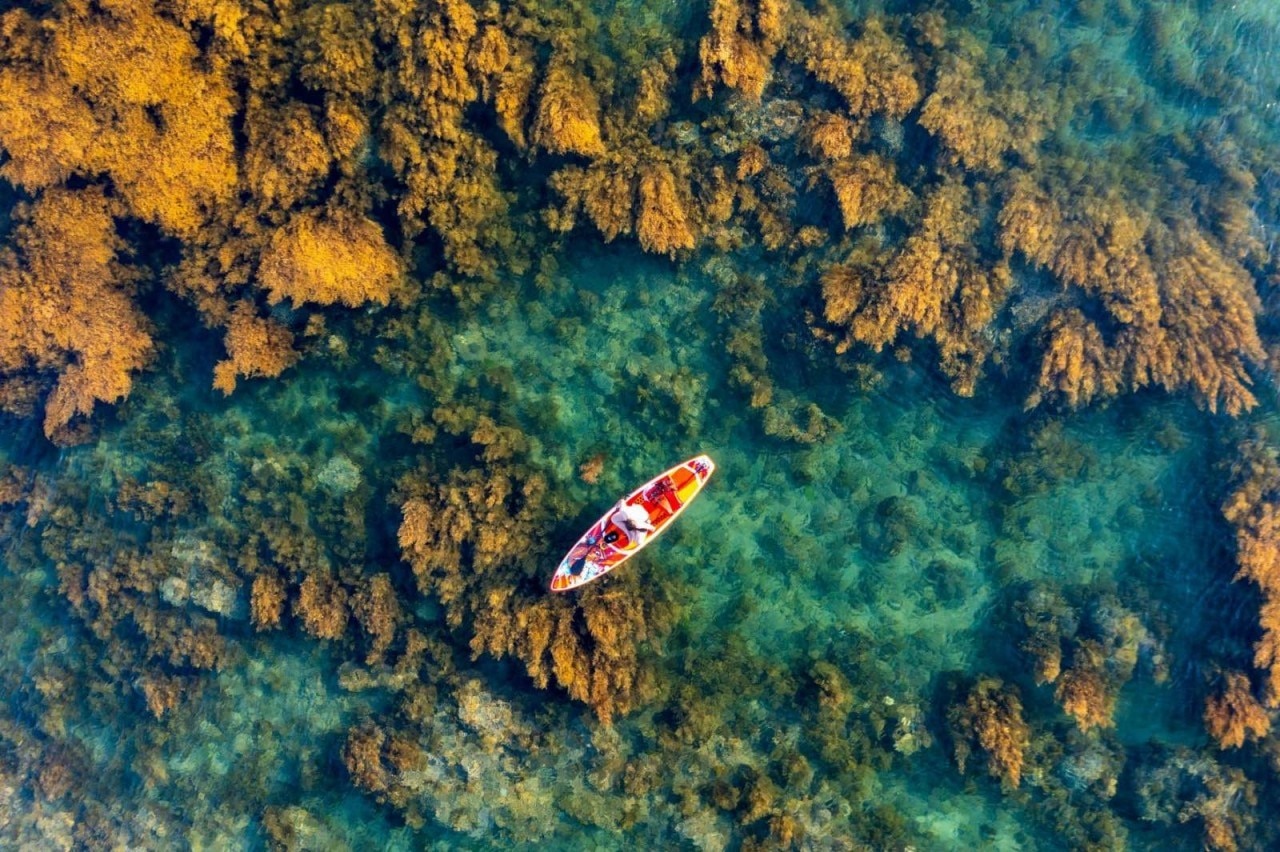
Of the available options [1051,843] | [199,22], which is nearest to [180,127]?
[199,22]

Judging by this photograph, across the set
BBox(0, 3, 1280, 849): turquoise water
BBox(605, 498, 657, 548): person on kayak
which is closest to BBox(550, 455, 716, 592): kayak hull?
BBox(605, 498, 657, 548): person on kayak

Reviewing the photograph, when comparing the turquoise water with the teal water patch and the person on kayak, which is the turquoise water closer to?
the teal water patch

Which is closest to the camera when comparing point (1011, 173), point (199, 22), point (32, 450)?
point (199, 22)

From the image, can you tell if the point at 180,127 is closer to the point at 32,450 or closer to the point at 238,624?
the point at 32,450

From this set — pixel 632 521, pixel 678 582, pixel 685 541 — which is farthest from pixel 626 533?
pixel 678 582

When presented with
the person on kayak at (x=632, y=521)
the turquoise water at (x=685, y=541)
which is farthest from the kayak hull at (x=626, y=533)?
the turquoise water at (x=685, y=541)

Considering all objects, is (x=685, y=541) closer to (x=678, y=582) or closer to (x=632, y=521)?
(x=678, y=582)

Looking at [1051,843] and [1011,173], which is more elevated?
[1011,173]
